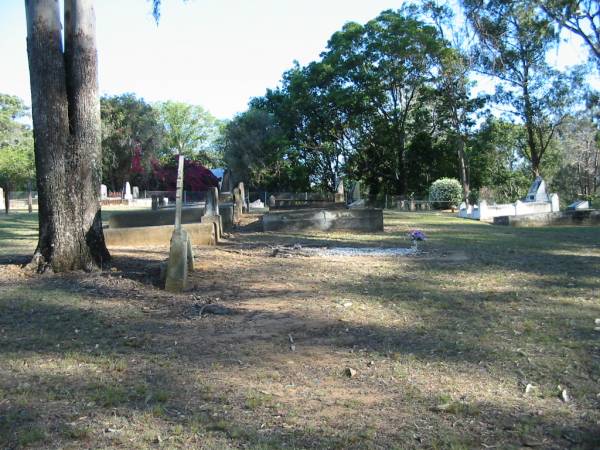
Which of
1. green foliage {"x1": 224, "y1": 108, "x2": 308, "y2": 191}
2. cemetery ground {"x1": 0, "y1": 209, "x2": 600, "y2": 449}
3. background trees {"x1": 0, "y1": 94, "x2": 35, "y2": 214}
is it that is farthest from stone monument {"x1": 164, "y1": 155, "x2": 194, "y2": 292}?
background trees {"x1": 0, "y1": 94, "x2": 35, "y2": 214}

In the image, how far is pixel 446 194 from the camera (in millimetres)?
34344

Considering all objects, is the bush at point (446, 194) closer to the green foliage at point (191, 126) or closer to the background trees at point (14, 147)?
the background trees at point (14, 147)

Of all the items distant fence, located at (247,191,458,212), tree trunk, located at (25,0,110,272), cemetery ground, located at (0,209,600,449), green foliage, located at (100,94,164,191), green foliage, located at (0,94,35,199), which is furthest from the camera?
green foliage, located at (0,94,35,199)

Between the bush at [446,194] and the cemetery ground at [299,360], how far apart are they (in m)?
26.8

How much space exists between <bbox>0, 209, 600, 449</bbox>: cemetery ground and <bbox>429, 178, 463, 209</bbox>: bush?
87.9ft

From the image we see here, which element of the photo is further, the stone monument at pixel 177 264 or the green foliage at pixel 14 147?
the green foliage at pixel 14 147

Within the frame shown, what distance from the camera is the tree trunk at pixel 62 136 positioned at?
23.5ft

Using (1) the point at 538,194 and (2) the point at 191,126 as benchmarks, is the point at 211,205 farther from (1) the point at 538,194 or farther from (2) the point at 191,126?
(2) the point at 191,126

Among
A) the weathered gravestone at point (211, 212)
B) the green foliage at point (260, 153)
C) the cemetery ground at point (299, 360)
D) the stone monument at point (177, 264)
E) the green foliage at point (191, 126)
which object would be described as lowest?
the cemetery ground at point (299, 360)

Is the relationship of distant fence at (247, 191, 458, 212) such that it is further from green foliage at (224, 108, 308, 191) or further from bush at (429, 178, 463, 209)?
green foliage at (224, 108, 308, 191)

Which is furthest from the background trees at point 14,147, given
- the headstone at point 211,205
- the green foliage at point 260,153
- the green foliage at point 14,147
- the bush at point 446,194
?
the headstone at point 211,205

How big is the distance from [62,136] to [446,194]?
29.8 m

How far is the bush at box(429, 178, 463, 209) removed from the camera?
34062 millimetres

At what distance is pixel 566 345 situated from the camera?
4.63 metres
